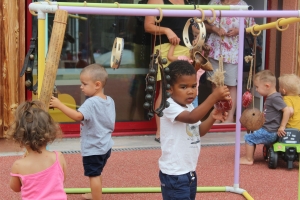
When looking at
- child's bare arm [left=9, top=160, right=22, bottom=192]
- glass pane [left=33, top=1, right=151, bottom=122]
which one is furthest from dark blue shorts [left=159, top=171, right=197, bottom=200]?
glass pane [left=33, top=1, right=151, bottom=122]

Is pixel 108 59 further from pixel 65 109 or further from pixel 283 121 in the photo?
pixel 65 109

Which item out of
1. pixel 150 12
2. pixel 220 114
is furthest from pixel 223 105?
pixel 150 12

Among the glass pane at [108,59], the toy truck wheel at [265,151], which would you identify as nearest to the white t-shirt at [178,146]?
the toy truck wheel at [265,151]

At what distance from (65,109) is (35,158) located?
75 centimetres

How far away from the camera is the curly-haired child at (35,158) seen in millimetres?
3250

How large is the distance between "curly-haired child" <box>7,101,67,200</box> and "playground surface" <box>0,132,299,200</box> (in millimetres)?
1745

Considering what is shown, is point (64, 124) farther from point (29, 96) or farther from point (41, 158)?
point (41, 158)

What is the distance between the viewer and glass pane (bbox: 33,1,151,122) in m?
7.36

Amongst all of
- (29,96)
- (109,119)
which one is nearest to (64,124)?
(29,96)

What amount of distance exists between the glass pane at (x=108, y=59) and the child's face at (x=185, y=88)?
3.67 meters

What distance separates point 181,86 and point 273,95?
8.43 ft

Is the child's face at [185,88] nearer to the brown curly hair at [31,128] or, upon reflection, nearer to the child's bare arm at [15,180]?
the brown curly hair at [31,128]

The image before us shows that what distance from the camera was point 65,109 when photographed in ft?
13.2

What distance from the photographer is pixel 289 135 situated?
619cm
